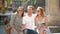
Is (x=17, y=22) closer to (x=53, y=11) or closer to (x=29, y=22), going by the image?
(x=29, y=22)

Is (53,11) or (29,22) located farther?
(53,11)

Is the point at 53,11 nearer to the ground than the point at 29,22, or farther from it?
farther from it

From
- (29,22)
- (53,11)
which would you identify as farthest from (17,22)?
(53,11)

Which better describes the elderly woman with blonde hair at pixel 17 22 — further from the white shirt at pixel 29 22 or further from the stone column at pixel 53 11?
the stone column at pixel 53 11

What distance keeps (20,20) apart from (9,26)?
1.38 feet

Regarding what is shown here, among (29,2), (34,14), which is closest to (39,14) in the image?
(34,14)

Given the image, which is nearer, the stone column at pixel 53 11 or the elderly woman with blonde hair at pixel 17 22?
the elderly woman with blonde hair at pixel 17 22

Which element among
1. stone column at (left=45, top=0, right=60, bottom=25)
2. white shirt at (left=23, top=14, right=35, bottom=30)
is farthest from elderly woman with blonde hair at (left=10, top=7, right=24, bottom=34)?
stone column at (left=45, top=0, right=60, bottom=25)

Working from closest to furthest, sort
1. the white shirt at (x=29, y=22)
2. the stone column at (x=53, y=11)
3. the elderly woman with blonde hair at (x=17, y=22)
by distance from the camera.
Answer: the white shirt at (x=29, y=22) → the elderly woman with blonde hair at (x=17, y=22) → the stone column at (x=53, y=11)

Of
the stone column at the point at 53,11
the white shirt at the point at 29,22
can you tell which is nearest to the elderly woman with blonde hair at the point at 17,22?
the white shirt at the point at 29,22

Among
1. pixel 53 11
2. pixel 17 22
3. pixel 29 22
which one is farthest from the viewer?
pixel 53 11

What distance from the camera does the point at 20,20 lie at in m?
3.54

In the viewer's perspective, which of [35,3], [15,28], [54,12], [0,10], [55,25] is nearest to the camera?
[15,28]

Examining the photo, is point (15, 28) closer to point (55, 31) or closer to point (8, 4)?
point (8, 4)
